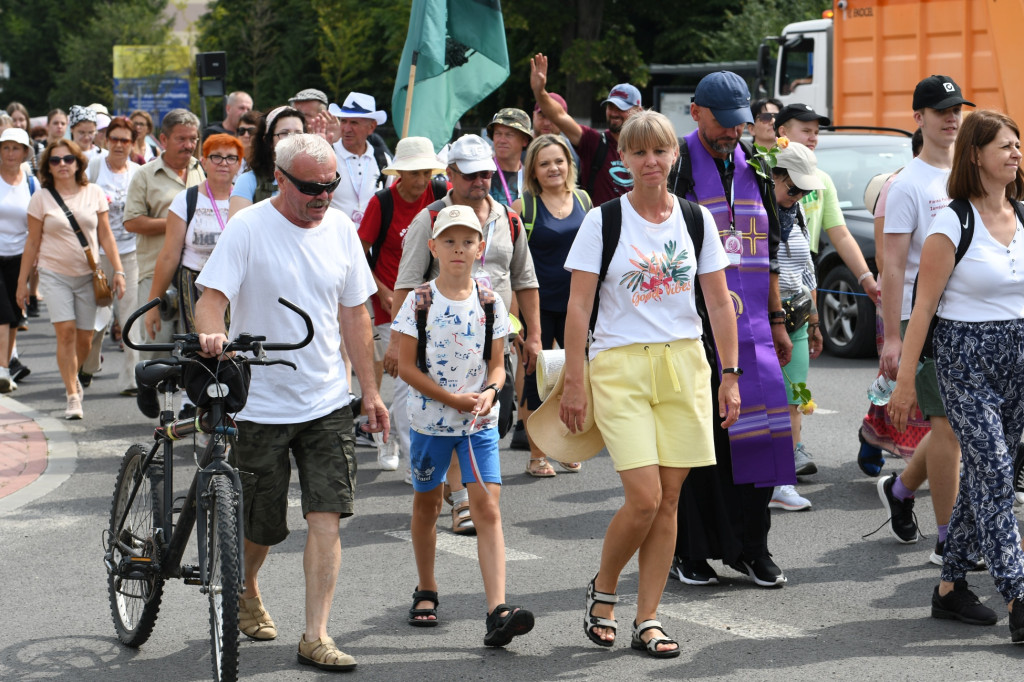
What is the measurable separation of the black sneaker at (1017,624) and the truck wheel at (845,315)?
747 cm

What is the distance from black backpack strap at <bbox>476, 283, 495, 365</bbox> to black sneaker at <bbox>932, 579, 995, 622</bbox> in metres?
1.97

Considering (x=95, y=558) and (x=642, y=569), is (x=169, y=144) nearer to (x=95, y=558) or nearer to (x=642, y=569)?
(x=95, y=558)

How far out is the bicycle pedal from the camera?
193 inches

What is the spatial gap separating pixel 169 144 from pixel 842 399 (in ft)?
16.9

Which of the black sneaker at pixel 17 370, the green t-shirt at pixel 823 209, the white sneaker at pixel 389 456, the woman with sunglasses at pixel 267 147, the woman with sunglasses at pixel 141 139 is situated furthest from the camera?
the woman with sunglasses at pixel 141 139

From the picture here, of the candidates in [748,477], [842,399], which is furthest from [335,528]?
[842,399]

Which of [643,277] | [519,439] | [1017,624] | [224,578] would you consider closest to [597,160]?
[519,439]

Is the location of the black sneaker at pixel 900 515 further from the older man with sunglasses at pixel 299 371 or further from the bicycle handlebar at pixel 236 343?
the bicycle handlebar at pixel 236 343

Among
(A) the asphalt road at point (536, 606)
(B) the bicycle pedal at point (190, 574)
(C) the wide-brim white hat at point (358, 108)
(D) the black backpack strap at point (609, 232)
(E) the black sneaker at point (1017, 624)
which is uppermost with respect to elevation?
(C) the wide-brim white hat at point (358, 108)

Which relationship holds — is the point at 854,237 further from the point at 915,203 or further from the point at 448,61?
the point at 915,203

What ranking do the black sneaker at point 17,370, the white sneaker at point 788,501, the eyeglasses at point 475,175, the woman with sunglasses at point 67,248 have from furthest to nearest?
1. the black sneaker at point 17,370
2. the woman with sunglasses at point 67,248
3. the white sneaker at point 788,501
4. the eyeglasses at point 475,175

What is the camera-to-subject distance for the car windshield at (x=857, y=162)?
13.1 m

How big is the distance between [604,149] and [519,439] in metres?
1.99

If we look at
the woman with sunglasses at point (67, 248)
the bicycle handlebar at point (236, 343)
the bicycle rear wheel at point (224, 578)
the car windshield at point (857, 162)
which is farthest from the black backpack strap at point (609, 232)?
the car windshield at point (857, 162)
